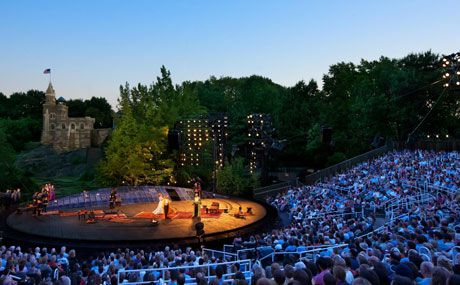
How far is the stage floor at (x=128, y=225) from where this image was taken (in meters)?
17.5

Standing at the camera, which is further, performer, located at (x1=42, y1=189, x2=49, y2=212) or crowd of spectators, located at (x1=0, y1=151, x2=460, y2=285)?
performer, located at (x1=42, y1=189, x2=49, y2=212)

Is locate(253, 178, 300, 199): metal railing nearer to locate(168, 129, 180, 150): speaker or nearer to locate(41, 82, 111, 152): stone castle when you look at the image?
locate(168, 129, 180, 150): speaker

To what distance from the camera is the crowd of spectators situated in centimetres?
566

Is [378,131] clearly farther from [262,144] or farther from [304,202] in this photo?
[304,202]

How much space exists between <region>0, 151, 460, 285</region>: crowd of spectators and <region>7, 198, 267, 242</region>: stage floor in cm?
165

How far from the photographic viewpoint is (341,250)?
10.0 meters

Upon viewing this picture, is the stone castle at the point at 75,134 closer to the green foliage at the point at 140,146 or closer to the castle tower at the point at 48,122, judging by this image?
the castle tower at the point at 48,122

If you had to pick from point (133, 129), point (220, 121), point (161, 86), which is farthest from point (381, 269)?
point (161, 86)

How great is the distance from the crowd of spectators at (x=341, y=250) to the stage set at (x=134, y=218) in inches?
71.7

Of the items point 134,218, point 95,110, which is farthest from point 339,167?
point 95,110

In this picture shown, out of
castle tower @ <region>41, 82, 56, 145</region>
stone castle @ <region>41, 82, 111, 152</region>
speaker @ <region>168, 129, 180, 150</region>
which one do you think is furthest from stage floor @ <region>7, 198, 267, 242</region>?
castle tower @ <region>41, 82, 56, 145</region>

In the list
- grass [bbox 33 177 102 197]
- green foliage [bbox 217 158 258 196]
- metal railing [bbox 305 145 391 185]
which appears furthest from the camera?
grass [bbox 33 177 102 197]

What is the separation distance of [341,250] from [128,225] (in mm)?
12745

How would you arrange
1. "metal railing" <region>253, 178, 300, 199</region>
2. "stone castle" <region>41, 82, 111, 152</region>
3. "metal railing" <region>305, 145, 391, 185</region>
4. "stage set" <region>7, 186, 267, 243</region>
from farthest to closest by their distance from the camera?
1. "stone castle" <region>41, 82, 111, 152</region>
2. "metal railing" <region>305, 145, 391, 185</region>
3. "metal railing" <region>253, 178, 300, 199</region>
4. "stage set" <region>7, 186, 267, 243</region>
